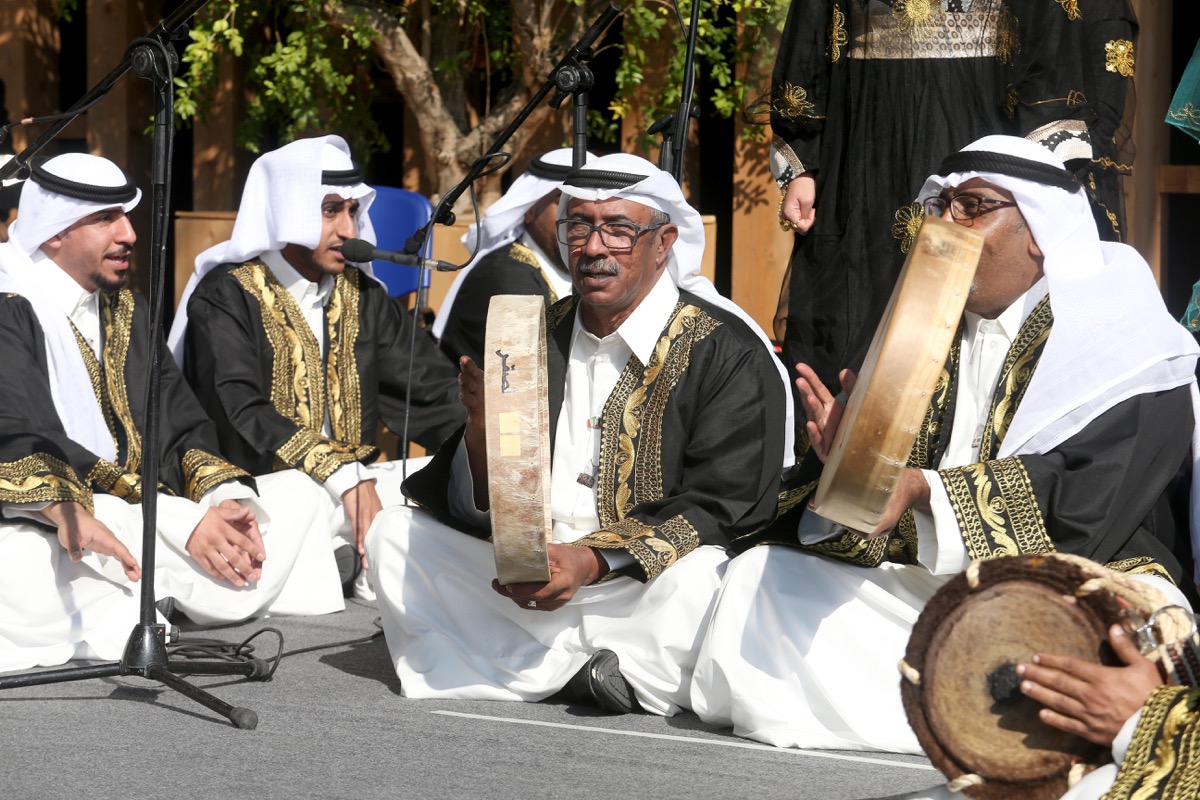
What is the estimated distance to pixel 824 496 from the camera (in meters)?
2.94

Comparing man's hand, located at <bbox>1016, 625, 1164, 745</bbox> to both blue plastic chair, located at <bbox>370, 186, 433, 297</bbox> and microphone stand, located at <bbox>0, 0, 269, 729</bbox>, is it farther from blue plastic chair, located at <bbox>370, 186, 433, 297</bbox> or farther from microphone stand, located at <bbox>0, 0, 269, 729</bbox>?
blue plastic chair, located at <bbox>370, 186, 433, 297</bbox>

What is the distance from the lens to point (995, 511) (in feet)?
10.8

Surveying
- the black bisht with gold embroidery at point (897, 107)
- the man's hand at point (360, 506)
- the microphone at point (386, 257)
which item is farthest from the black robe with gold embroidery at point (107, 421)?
the black bisht with gold embroidery at point (897, 107)

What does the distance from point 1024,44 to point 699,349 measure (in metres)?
1.27

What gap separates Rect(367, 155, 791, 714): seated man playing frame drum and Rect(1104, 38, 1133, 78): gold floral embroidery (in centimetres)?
124

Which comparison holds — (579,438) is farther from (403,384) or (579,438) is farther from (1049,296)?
(403,384)

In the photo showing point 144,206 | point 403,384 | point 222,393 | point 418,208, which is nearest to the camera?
point 222,393

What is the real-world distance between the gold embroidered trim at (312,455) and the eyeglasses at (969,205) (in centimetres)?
252

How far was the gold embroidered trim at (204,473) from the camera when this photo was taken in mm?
4957

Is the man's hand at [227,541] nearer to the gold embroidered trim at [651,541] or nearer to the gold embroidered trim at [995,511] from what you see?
the gold embroidered trim at [651,541]

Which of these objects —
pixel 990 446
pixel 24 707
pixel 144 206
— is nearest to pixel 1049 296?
pixel 990 446

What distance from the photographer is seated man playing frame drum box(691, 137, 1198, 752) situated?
3.31m

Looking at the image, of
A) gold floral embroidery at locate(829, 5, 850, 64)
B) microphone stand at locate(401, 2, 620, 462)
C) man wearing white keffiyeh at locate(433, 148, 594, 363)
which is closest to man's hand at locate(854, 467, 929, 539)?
microphone stand at locate(401, 2, 620, 462)

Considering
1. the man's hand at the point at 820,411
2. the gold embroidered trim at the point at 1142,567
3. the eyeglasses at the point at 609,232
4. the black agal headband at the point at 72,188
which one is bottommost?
the gold embroidered trim at the point at 1142,567
